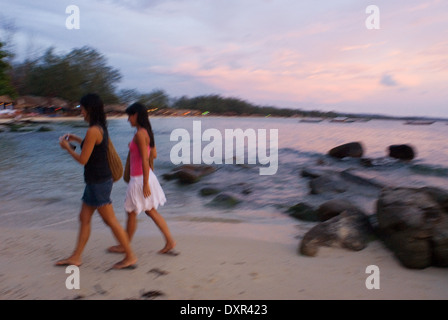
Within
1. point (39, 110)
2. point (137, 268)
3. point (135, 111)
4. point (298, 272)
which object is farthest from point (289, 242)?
point (39, 110)

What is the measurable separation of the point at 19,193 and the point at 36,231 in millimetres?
4178

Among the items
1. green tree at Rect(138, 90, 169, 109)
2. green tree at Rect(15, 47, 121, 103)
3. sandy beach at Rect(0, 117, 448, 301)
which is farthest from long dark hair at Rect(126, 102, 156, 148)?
green tree at Rect(138, 90, 169, 109)

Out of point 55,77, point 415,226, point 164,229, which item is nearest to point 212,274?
point 164,229

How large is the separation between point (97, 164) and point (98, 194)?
30cm

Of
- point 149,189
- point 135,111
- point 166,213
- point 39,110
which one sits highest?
point 39,110

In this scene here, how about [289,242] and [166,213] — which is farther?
[166,213]

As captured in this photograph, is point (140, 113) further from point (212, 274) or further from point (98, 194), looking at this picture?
point (212, 274)

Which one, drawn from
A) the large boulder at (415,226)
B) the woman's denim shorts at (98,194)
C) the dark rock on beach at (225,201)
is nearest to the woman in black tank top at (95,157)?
the woman's denim shorts at (98,194)

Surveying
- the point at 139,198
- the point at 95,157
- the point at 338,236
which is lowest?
the point at 338,236

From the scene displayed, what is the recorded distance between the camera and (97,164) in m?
3.62

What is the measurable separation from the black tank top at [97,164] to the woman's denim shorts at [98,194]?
0.16 feet
